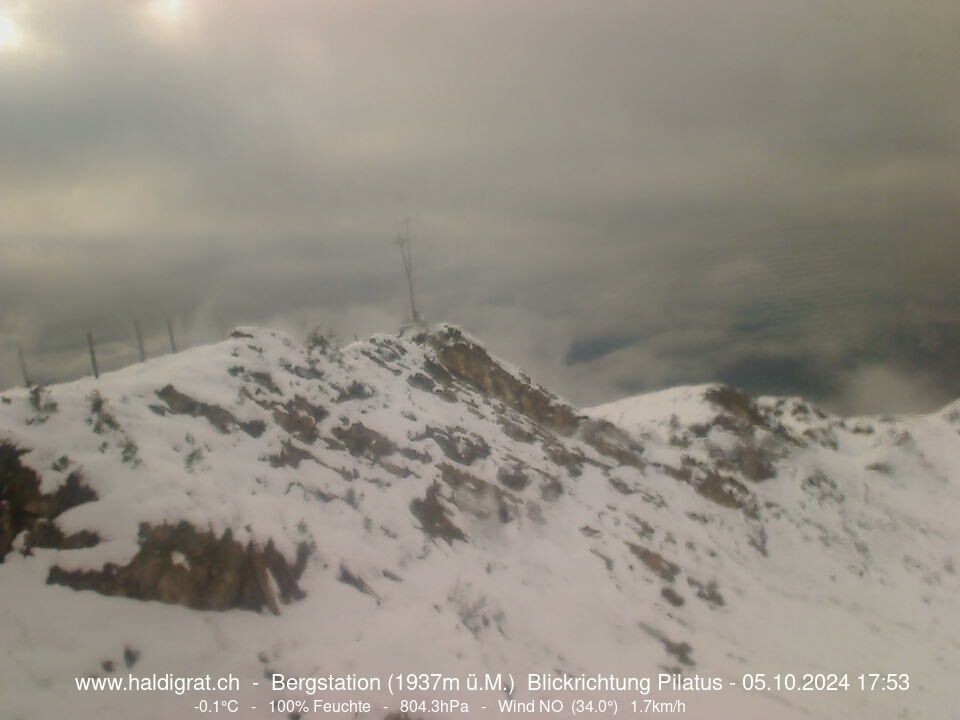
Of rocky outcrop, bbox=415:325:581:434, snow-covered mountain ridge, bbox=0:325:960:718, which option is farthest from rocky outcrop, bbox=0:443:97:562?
rocky outcrop, bbox=415:325:581:434

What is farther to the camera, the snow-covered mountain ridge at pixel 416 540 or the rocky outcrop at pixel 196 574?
the snow-covered mountain ridge at pixel 416 540

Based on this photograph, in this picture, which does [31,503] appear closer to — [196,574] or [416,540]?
[196,574]

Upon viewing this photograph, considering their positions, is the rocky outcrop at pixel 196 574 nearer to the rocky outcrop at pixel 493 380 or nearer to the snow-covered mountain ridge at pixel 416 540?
the snow-covered mountain ridge at pixel 416 540

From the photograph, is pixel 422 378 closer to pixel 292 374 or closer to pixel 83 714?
pixel 292 374

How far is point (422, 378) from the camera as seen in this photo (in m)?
26.9

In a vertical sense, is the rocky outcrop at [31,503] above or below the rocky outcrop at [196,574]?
above

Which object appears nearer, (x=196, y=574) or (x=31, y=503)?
(x=31, y=503)

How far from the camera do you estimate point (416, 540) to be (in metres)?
15.7

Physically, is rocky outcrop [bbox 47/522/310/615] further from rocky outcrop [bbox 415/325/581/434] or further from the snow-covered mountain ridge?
rocky outcrop [bbox 415/325/581/434]

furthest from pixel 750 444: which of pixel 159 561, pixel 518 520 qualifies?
pixel 159 561

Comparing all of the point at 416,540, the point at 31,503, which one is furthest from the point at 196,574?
the point at 416,540

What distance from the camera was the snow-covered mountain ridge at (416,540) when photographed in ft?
34.0

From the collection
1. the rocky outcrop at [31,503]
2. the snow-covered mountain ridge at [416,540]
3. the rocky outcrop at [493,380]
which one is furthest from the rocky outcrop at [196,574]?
the rocky outcrop at [493,380]

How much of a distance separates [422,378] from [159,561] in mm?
16578
